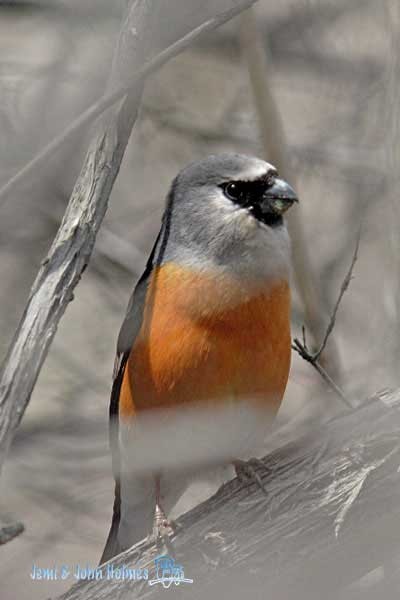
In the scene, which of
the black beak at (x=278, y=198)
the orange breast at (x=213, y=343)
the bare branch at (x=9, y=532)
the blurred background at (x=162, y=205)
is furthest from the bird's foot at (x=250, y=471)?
the blurred background at (x=162, y=205)

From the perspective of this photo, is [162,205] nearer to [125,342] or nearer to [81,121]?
[125,342]

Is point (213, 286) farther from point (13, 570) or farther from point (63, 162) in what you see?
point (13, 570)

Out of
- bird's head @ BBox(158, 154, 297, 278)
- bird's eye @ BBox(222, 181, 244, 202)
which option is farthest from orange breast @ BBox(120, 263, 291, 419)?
bird's eye @ BBox(222, 181, 244, 202)

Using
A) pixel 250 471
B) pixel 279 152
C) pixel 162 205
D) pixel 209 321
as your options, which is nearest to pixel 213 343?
pixel 209 321

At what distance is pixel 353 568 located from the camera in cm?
477

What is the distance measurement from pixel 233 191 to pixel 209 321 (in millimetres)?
631

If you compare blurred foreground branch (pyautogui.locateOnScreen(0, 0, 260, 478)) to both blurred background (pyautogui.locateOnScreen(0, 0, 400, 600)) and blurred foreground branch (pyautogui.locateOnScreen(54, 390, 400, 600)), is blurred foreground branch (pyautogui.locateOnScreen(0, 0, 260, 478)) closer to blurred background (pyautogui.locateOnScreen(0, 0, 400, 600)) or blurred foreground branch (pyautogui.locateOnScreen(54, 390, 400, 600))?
blurred foreground branch (pyautogui.locateOnScreen(54, 390, 400, 600))

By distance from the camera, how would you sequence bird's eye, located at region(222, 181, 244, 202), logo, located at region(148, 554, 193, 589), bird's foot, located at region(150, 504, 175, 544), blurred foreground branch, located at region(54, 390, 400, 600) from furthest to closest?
bird's eye, located at region(222, 181, 244, 202), bird's foot, located at region(150, 504, 175, 544), logo, located at region(148, 554, 193, 589), blurred foreground branch, located at region(54, 390, 400, 600)

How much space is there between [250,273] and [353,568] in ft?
4.13

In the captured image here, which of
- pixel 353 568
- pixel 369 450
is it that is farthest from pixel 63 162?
pixel 353 568

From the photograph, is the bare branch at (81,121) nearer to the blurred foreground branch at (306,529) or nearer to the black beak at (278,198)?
the black beak at (278,198)

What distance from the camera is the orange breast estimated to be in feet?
15.8

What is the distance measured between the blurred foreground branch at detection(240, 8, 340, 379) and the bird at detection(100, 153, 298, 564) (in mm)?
1262

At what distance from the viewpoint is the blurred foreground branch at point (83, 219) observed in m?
4.05
